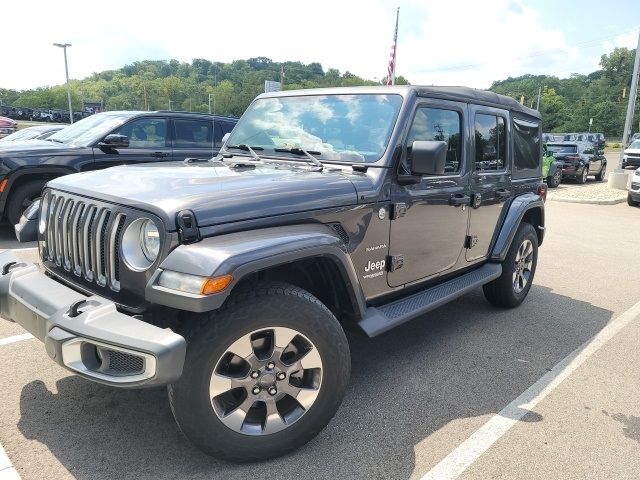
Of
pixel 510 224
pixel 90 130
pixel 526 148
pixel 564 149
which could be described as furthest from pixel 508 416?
pixel 564 149

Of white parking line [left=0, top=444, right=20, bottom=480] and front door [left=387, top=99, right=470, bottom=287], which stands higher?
front door [left=387, top=99, right=470, bottom=287]

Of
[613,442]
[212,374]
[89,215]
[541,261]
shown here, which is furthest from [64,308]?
[541,261]

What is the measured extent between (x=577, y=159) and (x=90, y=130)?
1687cm

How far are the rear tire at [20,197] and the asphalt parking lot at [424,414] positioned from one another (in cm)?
315

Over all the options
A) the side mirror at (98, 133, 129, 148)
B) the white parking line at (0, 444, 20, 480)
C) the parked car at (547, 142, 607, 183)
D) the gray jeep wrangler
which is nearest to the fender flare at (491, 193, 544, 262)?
the gray jeep wrangler

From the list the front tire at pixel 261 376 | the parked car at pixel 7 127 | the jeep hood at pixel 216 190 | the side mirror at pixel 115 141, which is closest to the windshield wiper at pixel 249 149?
the jeep hood at pixel 216 190

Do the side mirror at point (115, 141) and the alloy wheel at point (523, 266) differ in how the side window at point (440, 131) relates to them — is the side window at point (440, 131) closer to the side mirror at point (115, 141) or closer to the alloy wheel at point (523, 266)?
the alloy wheel at point (523, 266)

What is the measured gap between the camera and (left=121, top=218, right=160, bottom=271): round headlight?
2.32 m

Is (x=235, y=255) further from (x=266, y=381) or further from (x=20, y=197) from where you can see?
(x=20, y=197)

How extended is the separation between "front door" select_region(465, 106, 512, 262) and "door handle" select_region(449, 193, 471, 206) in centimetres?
11

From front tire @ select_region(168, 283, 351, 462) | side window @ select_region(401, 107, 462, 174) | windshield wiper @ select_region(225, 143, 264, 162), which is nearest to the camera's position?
front tire @ select_region(168, 283, 351, 462)

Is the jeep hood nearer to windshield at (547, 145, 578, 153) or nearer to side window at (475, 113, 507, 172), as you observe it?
side window at (475, 113, 507, 172)

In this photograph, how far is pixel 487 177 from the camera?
427cm

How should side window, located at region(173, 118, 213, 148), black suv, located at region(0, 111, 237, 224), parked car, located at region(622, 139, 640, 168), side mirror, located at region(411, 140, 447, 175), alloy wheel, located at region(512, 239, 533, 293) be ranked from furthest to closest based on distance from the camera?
parked car, located at region(622, 139, 640, 168) < side window, located at region(173, 118, 213, 148) < black suv, located at region(0, 111, 237, 224) < alloy wheel, located at region(512, 239, 533, 293) < side mirror, located at region(411, 140, 447, 175)
